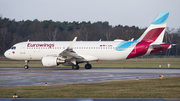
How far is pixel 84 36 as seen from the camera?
8606 cm

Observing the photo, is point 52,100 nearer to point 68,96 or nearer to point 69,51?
point 68,96

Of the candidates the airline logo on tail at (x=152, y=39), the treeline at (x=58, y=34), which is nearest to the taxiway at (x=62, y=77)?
the airline logo on tail at (x=152, y=39)

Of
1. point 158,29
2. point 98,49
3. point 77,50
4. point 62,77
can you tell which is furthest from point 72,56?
point 158,29

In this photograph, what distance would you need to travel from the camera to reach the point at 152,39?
3284 cm

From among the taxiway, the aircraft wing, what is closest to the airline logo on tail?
the aircraft wing

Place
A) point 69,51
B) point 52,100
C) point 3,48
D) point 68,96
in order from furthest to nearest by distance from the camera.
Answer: point 3,48, point 69,51, point 68,96, point 52,100

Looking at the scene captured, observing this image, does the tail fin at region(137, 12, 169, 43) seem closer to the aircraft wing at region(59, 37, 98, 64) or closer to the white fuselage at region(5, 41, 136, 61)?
the white fuselage at region(5, 41, 136, 61)

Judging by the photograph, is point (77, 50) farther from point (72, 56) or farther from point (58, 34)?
point (58, 34)

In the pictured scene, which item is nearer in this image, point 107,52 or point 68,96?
point 68,96

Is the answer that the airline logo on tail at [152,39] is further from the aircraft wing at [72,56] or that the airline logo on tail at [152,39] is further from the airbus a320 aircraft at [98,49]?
the aircraft wing at [72,56]

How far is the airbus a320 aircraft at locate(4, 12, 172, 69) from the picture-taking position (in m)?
31.7

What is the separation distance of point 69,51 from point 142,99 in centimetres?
2013

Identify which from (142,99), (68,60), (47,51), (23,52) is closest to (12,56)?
(23,52)

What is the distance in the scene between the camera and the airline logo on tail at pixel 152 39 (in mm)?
32125
